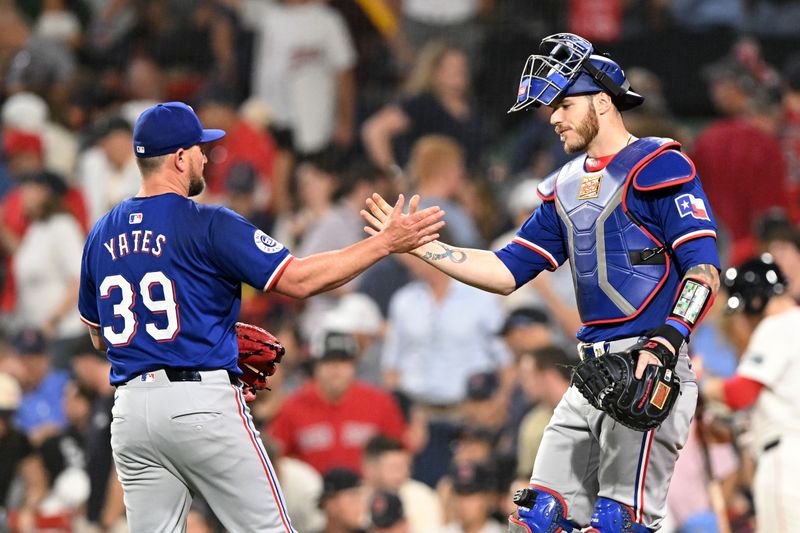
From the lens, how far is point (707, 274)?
16.3 feet

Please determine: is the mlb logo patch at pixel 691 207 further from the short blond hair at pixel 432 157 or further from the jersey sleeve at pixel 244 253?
the short blond hair at pixel 432 157

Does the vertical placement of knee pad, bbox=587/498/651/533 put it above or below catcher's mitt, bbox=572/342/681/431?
below

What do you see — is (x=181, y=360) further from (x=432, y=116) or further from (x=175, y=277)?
(x=432, y=116)

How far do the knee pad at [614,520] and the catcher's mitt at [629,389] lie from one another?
13.2 inches

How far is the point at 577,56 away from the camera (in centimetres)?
534

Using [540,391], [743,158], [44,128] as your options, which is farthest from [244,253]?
[44,128]

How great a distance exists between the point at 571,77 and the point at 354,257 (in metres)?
1.03

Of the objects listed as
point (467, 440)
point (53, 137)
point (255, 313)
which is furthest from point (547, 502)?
point (53, 137)

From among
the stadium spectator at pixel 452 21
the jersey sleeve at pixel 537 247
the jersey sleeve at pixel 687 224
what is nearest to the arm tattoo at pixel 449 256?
the jersey sleeve at pixel 537 247

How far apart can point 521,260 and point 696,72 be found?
6.58 m

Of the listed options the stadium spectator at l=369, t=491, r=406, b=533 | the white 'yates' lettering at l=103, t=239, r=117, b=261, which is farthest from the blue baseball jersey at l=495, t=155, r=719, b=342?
the stadium spectator at l=369, t=491, r=406, b=533

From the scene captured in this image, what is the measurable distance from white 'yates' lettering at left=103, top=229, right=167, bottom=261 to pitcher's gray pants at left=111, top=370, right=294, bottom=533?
0.45 metres

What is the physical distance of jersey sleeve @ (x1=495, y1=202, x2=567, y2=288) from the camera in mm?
5641

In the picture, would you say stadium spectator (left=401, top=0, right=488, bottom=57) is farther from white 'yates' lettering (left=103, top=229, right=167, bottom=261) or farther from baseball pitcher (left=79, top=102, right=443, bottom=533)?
white 'yates' lettering (left=103, top=229, right=167, bottom=261)
